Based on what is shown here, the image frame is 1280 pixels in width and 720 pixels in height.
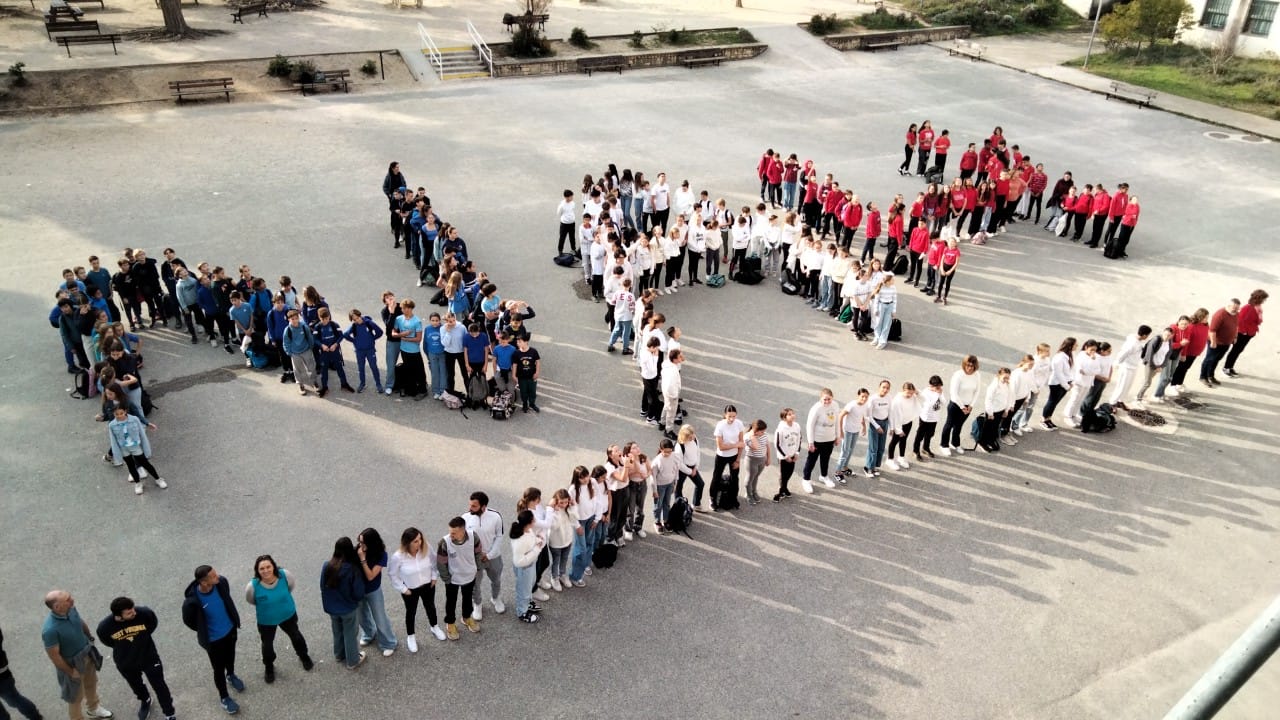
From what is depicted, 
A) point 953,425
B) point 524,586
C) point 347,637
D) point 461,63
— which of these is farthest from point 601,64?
point 347,637

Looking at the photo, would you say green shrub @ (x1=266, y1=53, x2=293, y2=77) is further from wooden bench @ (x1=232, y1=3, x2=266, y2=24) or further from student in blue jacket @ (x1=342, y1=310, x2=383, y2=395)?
student in blue jacket @ (x1=342, y1=310, x2=383, y2=395)

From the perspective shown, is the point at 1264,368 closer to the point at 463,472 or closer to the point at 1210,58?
the point at 463,472

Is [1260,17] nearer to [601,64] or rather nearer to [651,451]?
[601,64]

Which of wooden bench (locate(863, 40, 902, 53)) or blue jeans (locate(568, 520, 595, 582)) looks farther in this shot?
wooden bench (locate(863, 40, 902, 53))

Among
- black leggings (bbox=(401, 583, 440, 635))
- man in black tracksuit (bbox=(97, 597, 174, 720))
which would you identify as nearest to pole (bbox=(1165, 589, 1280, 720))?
black leggings (bbox=(401, 583, 440, 635))

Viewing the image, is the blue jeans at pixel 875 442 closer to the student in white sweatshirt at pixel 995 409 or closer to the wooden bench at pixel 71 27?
the student in white sweatshirt at pixel 995 409

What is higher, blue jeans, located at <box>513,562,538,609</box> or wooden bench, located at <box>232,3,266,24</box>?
wooden bench, located at <box>232,3,266,24</box>

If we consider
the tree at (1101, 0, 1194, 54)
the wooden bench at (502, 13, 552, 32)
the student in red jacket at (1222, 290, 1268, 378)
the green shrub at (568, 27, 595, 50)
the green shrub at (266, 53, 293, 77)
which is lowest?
the student in red jacket at (1222, 290, 1268, 378)
